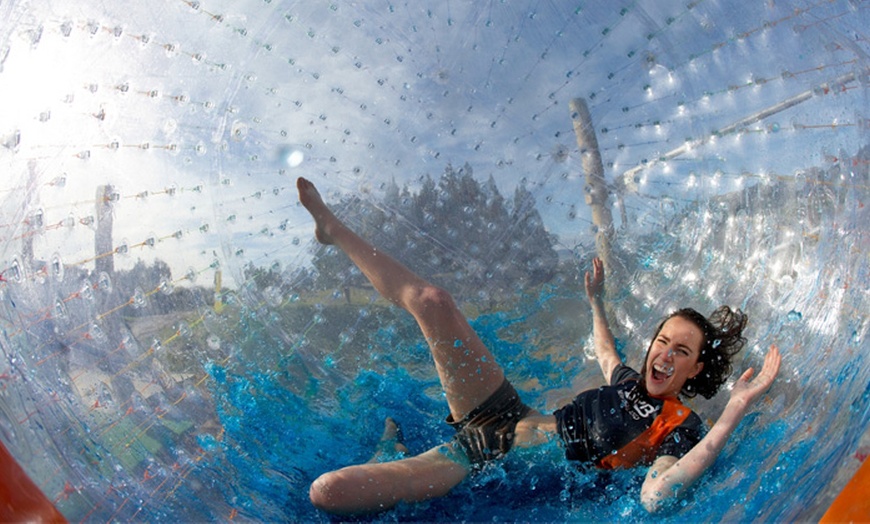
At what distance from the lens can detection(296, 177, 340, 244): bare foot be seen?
4.60 feet

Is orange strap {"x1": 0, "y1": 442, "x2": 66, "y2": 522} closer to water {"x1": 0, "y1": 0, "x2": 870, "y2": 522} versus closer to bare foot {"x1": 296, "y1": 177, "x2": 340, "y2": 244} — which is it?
water {"x1": 0, "y1": 0, "x2": 870, "y2": 522}

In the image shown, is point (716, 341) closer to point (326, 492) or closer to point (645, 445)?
point (645, 445)

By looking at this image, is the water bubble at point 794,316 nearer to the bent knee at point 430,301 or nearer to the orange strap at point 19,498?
the bent knee at point 430,301

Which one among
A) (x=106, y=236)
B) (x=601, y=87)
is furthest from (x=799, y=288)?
(x=106, y=236)

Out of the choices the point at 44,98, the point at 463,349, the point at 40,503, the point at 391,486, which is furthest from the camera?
the point at 463,349

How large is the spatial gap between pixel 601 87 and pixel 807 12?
383 mm

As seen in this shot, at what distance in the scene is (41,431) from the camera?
1.18m

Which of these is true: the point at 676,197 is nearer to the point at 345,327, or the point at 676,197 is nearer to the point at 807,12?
the point at 807,12

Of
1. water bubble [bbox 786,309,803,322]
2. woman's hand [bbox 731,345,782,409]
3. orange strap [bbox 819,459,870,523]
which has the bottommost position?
orange strap [bbox 819,459,870,523]

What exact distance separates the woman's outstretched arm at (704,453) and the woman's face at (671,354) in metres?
0.14

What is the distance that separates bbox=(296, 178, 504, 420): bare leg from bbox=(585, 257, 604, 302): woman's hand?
0.29m

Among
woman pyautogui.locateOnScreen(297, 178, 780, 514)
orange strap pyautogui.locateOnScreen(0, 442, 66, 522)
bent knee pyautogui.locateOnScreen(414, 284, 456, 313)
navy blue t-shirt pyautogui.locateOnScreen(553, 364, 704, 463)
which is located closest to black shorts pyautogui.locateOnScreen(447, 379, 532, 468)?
woman pyautogui.locateOnScreen(297, 178, 780, 514)

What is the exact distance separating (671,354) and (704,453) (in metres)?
0.29

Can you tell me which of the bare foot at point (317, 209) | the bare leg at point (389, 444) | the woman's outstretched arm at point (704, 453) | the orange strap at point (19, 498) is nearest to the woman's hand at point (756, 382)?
the woman's outstretched arm at point (704, 453)
